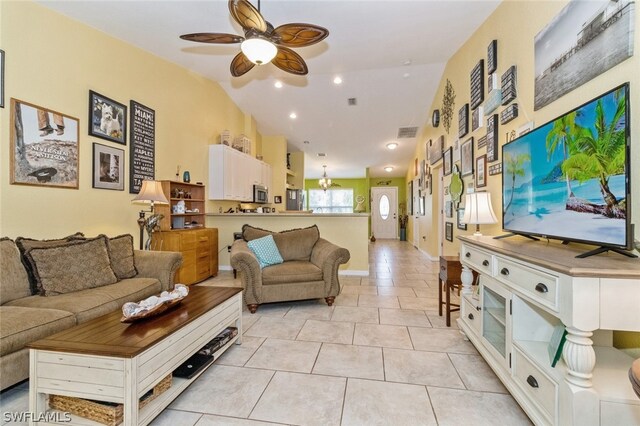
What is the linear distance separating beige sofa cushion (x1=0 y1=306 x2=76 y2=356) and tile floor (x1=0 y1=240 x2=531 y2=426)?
0.36 meters

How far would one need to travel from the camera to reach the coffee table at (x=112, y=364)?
1.26 metres

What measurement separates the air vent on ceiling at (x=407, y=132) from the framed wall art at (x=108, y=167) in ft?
18.5

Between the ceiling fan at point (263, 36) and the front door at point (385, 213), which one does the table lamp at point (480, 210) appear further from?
the front door at point (385, 213)

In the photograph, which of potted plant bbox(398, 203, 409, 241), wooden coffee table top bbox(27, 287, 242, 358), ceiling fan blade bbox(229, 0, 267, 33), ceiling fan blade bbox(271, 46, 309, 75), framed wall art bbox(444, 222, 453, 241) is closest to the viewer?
wooden coffee table top bbox(27, 287, 242, 358)

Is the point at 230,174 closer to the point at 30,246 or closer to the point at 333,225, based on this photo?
the point at 333,225

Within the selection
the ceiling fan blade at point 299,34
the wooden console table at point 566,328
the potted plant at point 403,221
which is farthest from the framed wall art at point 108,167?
the potted plant at point 403,221

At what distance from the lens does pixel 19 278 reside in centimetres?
205

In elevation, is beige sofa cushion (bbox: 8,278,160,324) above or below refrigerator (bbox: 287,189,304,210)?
below

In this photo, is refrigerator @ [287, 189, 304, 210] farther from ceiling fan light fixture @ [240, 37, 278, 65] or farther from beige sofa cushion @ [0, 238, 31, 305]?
beige sofa cushion @ [0, 238, 31, 305]

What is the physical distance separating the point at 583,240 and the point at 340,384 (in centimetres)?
156

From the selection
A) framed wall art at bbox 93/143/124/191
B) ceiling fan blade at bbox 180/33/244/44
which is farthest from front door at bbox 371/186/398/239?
ceiling fan blade at bbox 180/33/244/44

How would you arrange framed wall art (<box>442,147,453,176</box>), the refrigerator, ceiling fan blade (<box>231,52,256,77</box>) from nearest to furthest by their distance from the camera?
ceiling fan blade (<box>231,52,256,77</box>), framed wall art (<box>442,147,453,176</box>), the refrigerator

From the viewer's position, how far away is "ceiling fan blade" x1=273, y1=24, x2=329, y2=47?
2227 millimetres

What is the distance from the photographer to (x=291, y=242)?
354 centimetres
